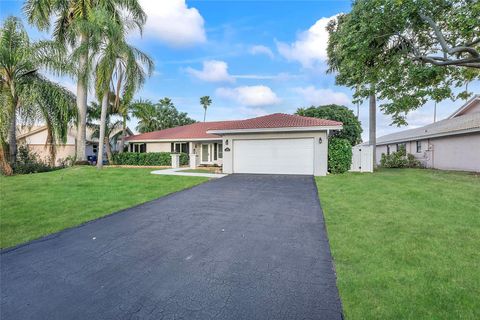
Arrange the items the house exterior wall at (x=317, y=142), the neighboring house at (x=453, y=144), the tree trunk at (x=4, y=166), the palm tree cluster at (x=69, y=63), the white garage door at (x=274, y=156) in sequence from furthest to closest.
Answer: the neighboring house at (x=453, y=144), the white garage door at (x=274, y=156), the house exterior wall at (x=317, y=142), the tree trunk at (x=4, y=166), the palm tree cluster at (x=69, y=63)

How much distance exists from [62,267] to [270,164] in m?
11.8

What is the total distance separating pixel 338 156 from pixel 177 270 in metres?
12.4

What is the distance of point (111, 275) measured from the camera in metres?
3.44

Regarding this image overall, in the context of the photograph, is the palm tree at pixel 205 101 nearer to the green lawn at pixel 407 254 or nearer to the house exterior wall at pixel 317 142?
the house exterior wall at pixel 317 142

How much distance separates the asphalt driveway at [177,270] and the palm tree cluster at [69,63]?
11.3 metres

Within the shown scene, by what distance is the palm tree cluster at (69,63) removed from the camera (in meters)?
12.8

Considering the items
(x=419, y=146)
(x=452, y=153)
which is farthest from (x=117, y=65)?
(x=419, y=146)

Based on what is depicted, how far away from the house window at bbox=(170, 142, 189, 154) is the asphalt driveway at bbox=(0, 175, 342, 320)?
55.5 feet

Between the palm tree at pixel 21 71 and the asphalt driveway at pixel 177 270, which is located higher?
the palm tree at pixel 21 71

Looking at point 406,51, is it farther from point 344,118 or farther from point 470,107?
point 470,107

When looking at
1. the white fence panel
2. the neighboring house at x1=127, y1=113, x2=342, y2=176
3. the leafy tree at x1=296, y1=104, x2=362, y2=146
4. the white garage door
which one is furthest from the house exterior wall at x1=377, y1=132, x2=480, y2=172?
the white garage door

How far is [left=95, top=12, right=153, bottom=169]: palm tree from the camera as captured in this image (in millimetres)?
16281

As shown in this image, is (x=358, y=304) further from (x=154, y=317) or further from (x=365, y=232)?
(x=365, y=232)

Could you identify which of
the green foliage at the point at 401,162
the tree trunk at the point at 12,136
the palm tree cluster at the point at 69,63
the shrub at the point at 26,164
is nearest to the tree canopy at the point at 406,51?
the green foliage at the point at 401,162
